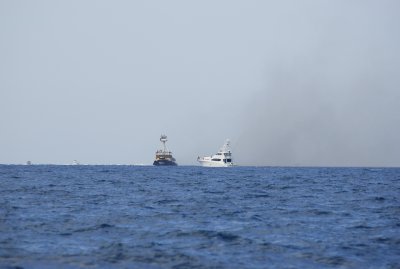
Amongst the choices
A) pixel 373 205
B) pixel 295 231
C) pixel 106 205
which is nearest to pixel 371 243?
pixel 295 231

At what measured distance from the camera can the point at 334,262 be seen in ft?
76.0

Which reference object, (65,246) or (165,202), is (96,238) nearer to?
(65,246)

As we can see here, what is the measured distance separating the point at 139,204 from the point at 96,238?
1727cm

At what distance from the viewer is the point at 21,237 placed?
89.7 feet

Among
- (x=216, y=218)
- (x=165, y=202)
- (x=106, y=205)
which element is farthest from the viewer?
(x=165, y=202)

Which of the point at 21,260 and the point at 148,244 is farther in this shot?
the point at 148,244

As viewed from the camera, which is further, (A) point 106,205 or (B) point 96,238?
(A) point 106,205

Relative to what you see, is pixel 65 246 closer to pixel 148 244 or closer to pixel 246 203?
pixel 148 244

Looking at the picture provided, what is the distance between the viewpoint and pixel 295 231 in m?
30.7

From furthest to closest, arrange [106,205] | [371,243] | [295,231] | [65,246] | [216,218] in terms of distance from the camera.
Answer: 1. [106,205]
2. [216,218]
3. [295,231]
4. [371,243]
5. [65,246]

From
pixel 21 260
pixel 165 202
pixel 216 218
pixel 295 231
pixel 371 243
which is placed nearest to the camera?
pixel 21 260

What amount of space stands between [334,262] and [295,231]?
7.51m

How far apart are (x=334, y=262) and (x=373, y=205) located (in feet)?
77.7

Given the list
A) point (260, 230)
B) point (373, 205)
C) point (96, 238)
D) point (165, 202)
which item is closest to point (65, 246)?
point (96, 238)
